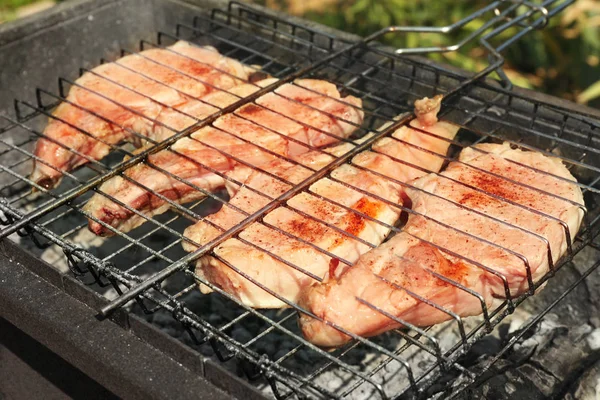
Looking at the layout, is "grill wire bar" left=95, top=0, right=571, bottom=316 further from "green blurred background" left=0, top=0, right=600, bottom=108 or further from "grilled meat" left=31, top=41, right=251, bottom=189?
"green blurred background" left=0, top=0, right=600, bottom=108

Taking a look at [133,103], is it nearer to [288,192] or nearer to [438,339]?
[288,192]

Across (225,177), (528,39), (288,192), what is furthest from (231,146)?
(528,39)

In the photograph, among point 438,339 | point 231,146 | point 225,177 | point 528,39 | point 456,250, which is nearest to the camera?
point 456,250

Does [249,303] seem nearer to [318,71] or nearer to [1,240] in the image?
[1,240]

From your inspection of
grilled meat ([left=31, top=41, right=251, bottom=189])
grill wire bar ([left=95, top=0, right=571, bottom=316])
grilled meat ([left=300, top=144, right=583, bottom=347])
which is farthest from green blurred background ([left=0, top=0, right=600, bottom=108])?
grilled meat ([left=300, top=144, right=583, bottom=347])

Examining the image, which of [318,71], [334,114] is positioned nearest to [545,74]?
[318,71]

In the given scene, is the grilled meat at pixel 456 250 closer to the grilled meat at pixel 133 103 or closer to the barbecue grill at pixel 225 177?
the barbecue grill at pixel 225 177
